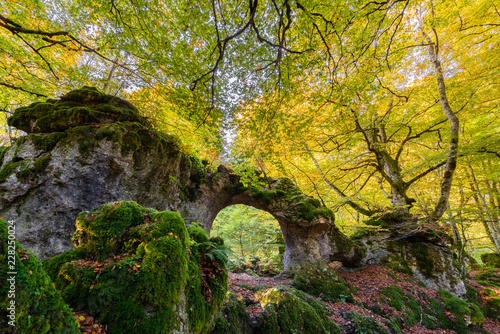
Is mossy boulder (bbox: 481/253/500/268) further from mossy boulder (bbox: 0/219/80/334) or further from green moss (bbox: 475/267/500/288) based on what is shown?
mossy boulder (bbox: 0/219/80/334)

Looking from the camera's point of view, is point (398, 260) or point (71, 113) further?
point (398, 260)

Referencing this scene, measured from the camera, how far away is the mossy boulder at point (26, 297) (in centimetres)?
108

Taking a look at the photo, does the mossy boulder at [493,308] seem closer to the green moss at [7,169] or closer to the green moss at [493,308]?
the green moss at [493,308]

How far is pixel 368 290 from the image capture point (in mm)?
6551

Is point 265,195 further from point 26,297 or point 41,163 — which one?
point 26,297

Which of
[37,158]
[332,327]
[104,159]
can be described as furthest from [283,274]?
[37,158]

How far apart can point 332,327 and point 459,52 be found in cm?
999

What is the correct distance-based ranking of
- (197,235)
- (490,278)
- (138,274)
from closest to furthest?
(138,274) → (197,235) → (490,278)

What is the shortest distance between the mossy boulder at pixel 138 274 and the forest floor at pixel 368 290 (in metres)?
2.22

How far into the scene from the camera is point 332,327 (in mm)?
4070

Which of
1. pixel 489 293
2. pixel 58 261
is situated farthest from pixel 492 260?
pixel 58 261

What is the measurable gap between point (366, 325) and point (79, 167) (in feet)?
25.8

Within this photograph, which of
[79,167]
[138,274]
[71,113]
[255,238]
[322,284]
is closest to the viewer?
[138,274]

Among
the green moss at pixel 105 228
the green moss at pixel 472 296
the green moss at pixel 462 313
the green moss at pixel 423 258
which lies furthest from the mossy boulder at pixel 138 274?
the green moss at pixel 472 296
